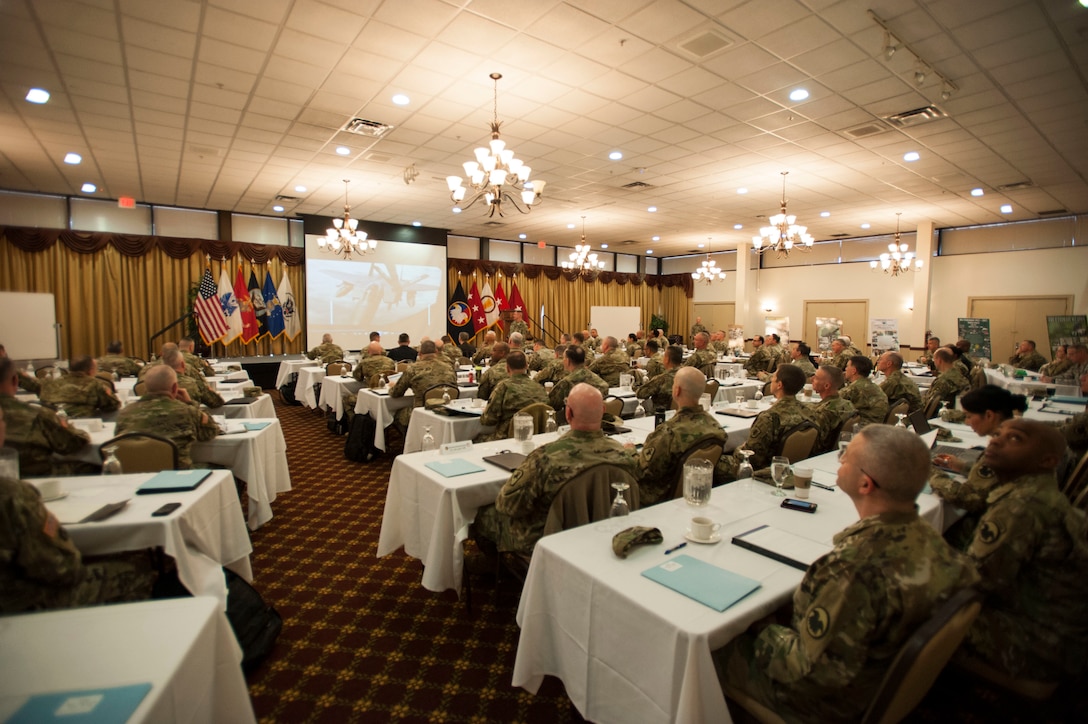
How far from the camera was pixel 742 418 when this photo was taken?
17.0 ft

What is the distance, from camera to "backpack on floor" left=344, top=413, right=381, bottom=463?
645 centimetres

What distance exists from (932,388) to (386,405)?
643cm

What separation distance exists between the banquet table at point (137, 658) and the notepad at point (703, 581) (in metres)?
1.38

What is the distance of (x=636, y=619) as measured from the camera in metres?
1.73

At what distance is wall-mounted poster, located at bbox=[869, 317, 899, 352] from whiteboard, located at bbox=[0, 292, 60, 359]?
18.2 m

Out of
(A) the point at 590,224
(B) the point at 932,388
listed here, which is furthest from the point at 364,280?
(B) the point at 932,388

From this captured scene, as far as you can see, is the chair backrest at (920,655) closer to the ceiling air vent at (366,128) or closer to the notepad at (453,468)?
the notepad at (453,468)

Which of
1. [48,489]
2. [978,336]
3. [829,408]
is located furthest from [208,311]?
[978,336]

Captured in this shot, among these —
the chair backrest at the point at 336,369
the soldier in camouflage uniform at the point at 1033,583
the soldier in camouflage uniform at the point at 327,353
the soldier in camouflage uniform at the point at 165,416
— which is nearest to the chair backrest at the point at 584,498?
the soldier in camouflage uniform at the point at 1033,583

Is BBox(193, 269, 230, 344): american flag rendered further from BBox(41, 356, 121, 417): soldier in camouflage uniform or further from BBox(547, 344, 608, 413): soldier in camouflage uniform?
BBox(547, 344, 608, 413): soldier in camouflage uniform

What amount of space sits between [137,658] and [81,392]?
169 inches

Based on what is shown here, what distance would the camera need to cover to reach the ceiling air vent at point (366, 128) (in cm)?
648

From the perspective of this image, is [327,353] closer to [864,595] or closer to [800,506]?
[800,506]

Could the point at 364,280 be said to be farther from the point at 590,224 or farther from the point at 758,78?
the point at 758,78
